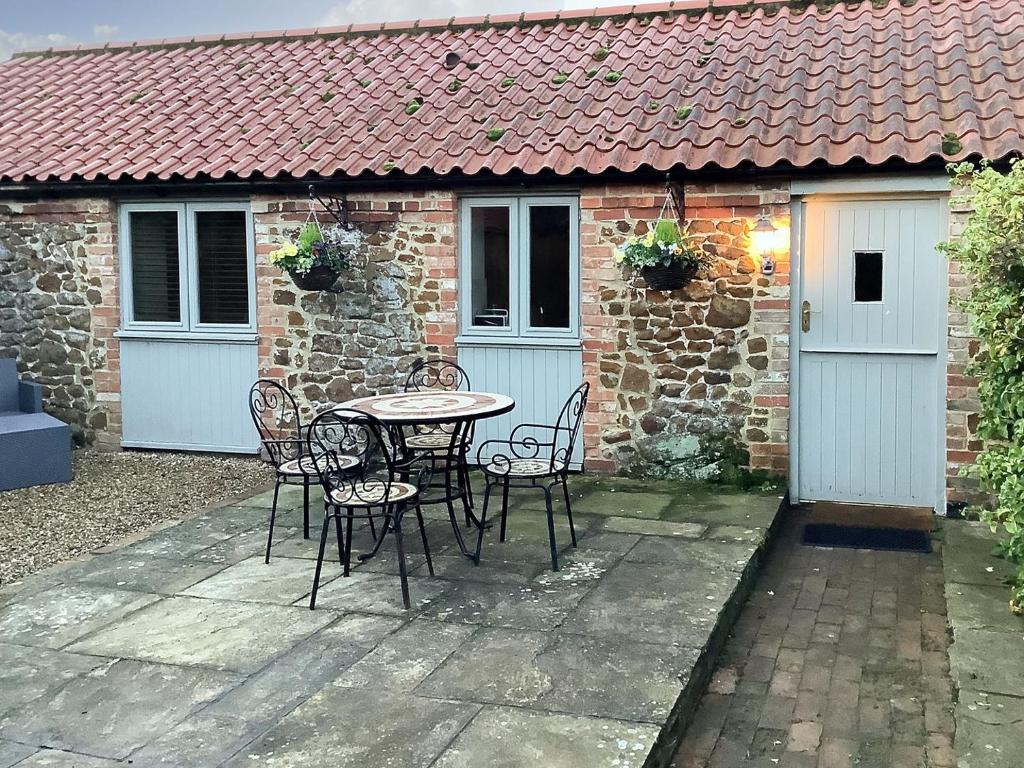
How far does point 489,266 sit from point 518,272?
11.9 inches

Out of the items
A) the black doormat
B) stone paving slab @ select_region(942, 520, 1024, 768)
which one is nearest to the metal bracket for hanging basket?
the black doormat

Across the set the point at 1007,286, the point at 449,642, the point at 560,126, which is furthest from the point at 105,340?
the point at 1007,286

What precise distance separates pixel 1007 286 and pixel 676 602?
2244 mm

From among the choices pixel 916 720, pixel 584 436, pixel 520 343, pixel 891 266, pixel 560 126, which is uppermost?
pixel 560 126

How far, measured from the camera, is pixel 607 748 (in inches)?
138

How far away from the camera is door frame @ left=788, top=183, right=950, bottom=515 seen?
6859 mm

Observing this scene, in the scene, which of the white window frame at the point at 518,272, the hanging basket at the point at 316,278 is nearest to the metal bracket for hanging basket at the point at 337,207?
the hanging basket at the point at 316,278

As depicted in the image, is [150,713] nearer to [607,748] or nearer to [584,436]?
[607,748]

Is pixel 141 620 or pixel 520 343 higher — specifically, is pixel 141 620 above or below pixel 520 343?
below

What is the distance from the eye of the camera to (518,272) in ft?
26.4

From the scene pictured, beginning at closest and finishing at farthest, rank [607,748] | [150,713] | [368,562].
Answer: [607,748] < [150,713] < [368,562]

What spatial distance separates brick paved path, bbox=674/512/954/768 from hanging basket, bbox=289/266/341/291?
404 cm

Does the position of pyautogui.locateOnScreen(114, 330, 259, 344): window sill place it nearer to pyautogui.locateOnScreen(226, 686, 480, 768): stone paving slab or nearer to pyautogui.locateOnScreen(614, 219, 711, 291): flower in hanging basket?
pyautogui.locateOnScreen(614, 219, 711, 291): flower in hanging basket

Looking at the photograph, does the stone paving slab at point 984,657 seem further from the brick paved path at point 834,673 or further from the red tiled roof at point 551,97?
the red tiled roof at point 551,97
